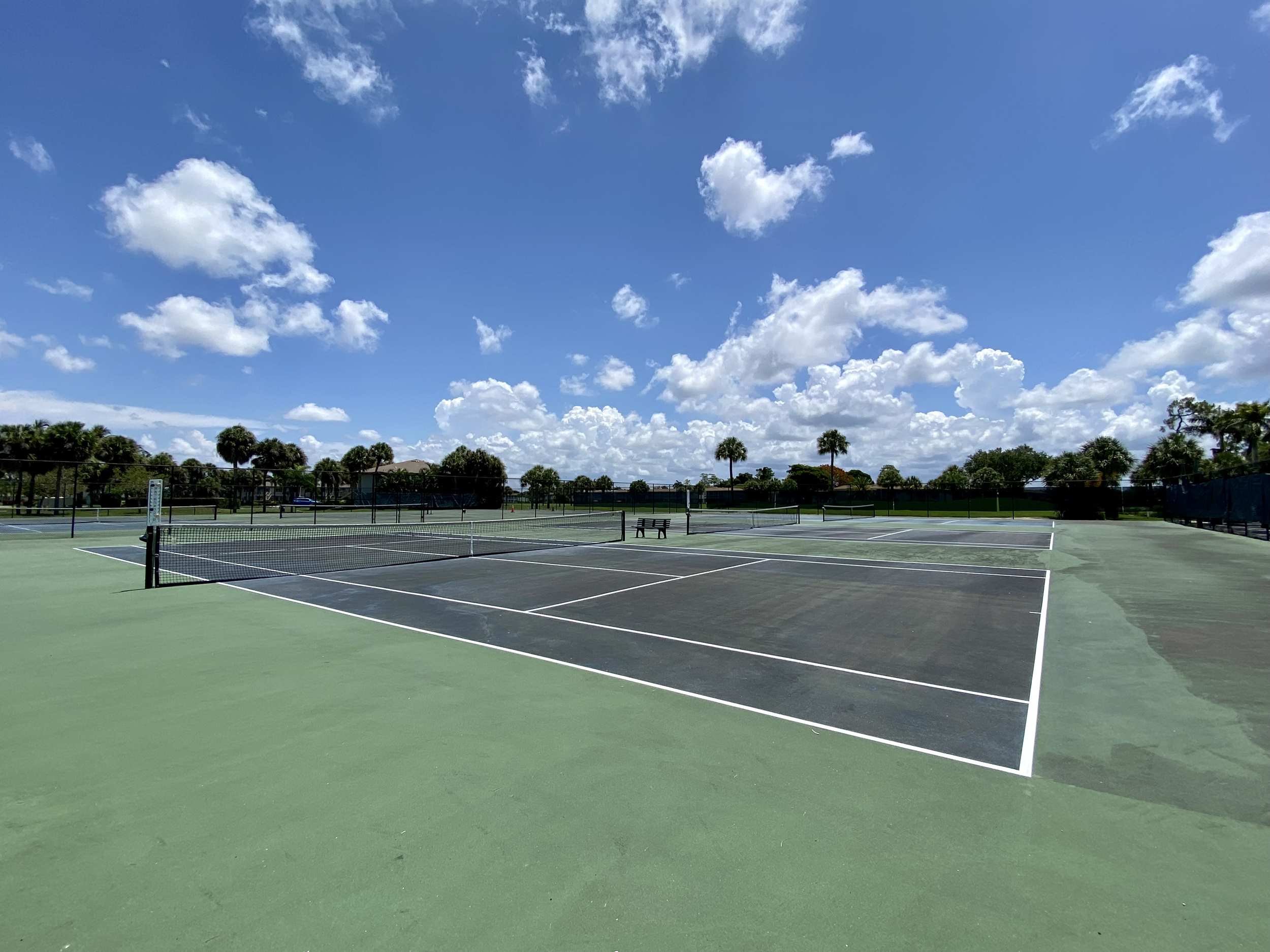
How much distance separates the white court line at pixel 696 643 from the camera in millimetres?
5938

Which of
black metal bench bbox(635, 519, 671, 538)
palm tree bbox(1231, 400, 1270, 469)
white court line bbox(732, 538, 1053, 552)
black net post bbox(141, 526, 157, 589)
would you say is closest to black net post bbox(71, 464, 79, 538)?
black net post bbox(141, 526, 157, 589)

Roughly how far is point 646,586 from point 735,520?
27.8m

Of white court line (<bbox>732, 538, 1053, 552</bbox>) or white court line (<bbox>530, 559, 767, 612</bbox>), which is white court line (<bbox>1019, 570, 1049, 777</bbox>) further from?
white court line (<bbox>732, 538, 1053, 552</bbox>)

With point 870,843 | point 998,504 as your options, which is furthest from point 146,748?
point 998,504

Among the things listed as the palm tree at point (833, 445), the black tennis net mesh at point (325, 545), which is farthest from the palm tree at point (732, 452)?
the black tennis net mesh at point (325, 545)

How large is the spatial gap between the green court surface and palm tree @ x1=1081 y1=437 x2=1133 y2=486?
71.4 meters

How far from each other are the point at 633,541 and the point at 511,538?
540cm

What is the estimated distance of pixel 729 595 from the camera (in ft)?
36.7

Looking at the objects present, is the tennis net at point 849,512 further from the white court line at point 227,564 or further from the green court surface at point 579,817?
the green court surface at point 579,817

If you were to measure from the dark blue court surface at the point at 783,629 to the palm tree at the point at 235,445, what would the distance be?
7007 cm

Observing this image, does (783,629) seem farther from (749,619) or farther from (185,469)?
(185,469)

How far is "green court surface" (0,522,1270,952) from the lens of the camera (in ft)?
8.45

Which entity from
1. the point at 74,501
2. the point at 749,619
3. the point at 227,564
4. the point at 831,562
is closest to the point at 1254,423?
the point at 831,562

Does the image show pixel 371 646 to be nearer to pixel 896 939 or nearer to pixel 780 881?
pixel 780 881
